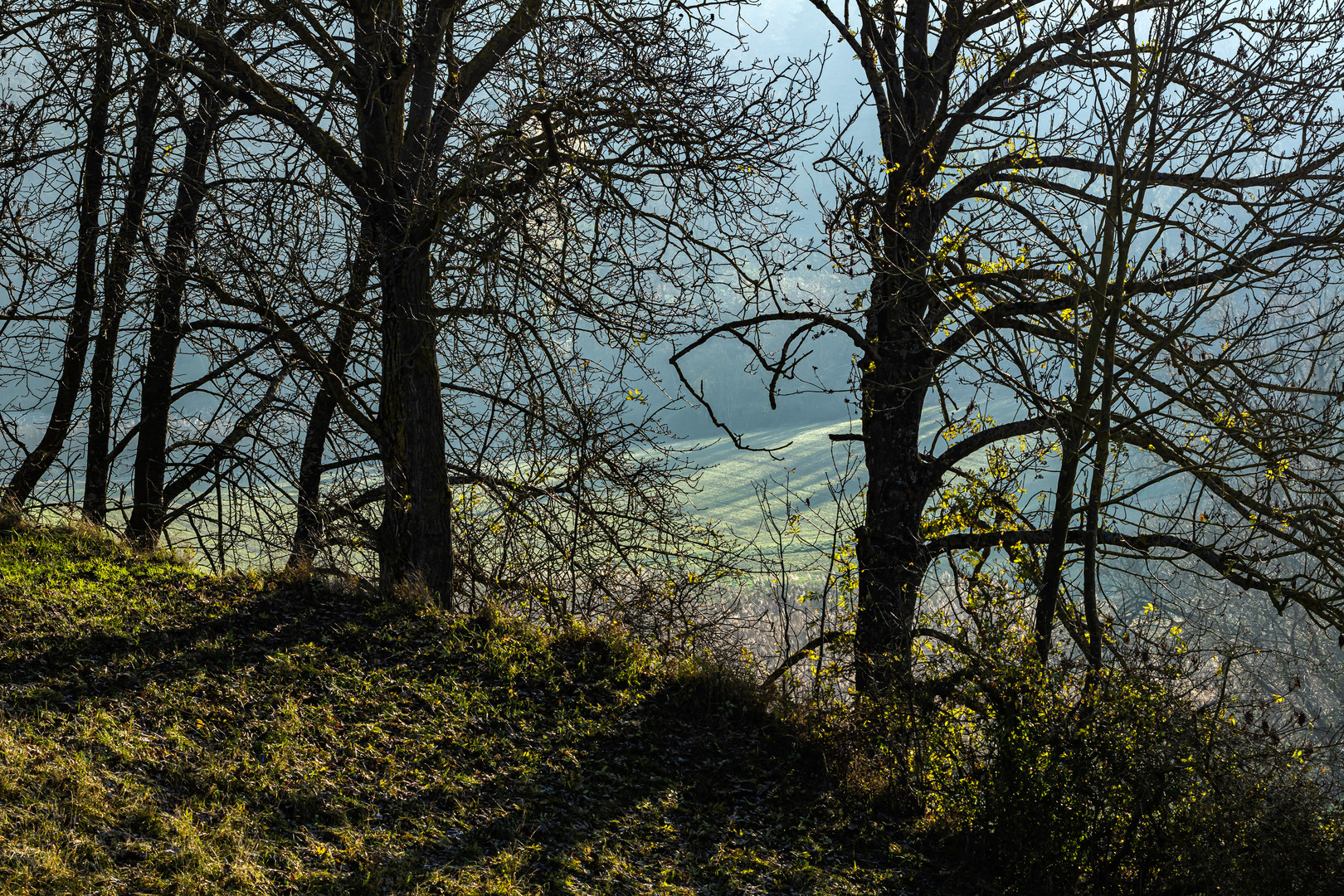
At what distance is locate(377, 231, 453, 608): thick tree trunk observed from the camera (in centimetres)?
725

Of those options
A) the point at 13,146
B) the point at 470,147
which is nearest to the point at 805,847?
the point at 470,147

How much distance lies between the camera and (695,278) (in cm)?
846

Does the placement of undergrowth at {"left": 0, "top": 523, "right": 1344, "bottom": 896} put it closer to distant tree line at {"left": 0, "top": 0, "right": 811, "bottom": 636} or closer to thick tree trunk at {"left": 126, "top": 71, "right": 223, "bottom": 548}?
distant tree line at {"left": 0, "top": 0, "right": 811, "bottom": 636}

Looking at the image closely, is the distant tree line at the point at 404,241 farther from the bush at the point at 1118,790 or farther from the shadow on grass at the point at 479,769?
the bush at the point at 1118,790

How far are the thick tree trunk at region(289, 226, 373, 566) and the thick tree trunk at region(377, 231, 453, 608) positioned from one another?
0.33 m

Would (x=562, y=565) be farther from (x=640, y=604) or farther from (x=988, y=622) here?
(x=988, y=622)

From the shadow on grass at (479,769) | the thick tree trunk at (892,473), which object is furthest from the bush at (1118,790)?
the thick tree trunk at (892,473)

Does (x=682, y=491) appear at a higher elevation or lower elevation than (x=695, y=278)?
lower

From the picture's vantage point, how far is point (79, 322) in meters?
8.89

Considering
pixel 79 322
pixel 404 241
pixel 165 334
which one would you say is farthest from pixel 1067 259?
pixel 79 322

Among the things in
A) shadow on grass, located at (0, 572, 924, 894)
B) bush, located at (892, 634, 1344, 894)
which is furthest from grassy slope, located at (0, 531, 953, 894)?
bush, located at (892, 634, 1344, 894)

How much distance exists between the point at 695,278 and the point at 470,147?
2.44m

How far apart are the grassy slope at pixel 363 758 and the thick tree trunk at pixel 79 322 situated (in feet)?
7.99

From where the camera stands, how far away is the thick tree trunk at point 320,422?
7781 mm
